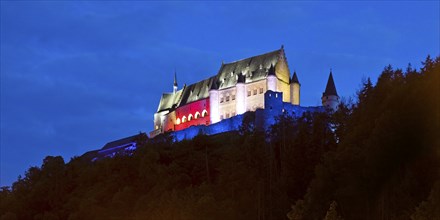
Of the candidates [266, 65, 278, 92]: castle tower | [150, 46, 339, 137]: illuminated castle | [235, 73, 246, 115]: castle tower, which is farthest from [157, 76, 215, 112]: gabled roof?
[266, 65, 278, 92]: castle tower

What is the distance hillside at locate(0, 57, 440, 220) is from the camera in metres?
37.6

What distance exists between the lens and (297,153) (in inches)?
2061

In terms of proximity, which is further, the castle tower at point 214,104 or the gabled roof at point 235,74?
the castle tower at point 214,104

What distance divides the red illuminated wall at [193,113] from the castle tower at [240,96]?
554cm

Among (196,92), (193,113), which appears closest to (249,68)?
(193,113)

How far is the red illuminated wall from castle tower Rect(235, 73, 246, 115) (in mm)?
5543

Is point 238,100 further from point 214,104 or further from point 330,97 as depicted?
point 330,97

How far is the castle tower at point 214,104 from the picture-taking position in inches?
3701

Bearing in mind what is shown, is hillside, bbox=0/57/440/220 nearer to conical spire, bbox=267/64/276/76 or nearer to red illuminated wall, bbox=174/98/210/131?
conical spire, bbox=267/64/276/76

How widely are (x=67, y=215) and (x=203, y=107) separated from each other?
39726mm

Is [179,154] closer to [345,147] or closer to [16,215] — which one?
[16,215]

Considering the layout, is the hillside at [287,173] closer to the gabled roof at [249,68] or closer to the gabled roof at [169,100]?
the gabled roof at [249,68]

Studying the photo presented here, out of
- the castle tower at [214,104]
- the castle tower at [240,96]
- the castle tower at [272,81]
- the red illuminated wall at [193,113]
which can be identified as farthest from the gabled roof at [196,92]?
the castle tower at [272,81]

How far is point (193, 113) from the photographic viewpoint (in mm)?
99375
